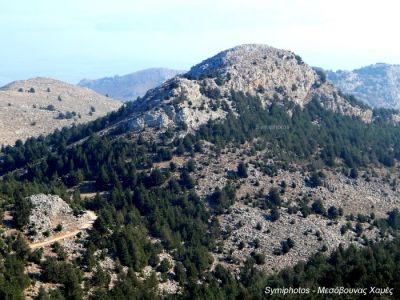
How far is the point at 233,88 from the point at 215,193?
46479mm

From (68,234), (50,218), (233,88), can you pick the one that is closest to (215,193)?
(68,234)

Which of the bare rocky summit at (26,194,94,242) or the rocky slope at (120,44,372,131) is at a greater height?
the rocky slope at (120,44,372,131)

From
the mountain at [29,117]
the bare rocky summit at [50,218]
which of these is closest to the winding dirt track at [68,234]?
the bare rocky summit at [50,218]

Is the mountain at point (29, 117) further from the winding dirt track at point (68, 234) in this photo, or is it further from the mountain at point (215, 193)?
the winding dirt track at point (68, 234)

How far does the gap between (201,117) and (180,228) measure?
4047 centimetres

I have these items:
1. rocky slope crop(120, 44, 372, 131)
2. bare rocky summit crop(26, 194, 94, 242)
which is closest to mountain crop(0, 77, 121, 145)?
rocky slope crop(120, 44, 372, 131)

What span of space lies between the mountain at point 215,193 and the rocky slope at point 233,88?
42 cm

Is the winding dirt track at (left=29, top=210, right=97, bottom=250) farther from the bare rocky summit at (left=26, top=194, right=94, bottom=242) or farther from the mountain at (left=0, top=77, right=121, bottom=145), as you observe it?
the mountain at (left=0, top=77, right=121, bottom=145)

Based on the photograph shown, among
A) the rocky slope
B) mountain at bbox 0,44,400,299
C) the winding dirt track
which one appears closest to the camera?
the winding dirt track

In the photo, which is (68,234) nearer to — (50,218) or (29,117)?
(50,218)

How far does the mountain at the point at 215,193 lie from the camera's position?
62969 millimetres

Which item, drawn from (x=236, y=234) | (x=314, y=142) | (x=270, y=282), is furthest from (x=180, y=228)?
(x=314, y=142)

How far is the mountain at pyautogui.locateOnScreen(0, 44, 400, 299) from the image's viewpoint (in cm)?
6297

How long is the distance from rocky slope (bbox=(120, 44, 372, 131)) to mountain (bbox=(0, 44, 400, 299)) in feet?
1.39
